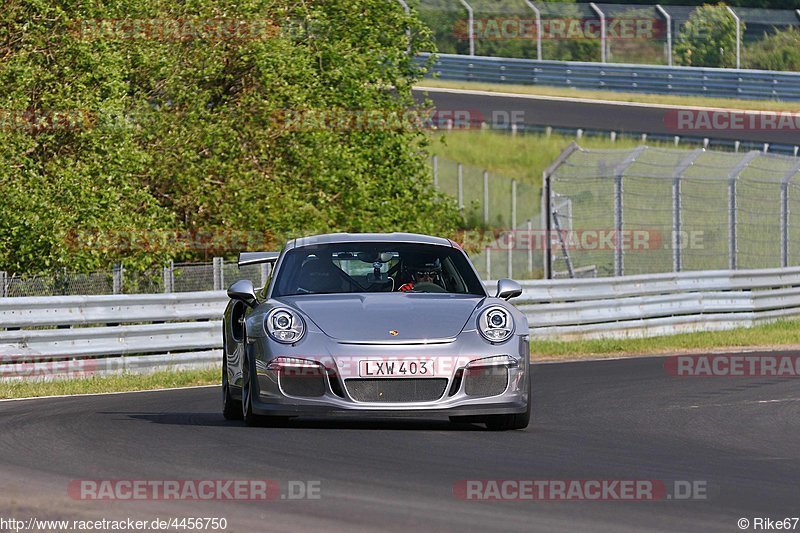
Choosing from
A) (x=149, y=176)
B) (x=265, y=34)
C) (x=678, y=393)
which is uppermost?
(x=265, y=34)

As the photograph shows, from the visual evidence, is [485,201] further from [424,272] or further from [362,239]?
[424,272]

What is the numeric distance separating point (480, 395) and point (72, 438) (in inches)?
101

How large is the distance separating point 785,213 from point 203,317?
11.2 metres

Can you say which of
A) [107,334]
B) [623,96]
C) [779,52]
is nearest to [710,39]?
[623,96]

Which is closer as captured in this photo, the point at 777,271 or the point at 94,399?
the point at 94,399

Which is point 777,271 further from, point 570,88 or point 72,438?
point 570,88

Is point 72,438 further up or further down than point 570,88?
further down

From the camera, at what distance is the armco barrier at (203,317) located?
16281 millimetres

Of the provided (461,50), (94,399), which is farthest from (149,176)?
(461,50)

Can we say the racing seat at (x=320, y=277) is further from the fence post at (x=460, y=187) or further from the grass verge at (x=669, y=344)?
the fence post at (x=460, y=187)

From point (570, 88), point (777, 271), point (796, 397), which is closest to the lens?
point (796, 397)

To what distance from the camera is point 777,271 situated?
81.1 feet
